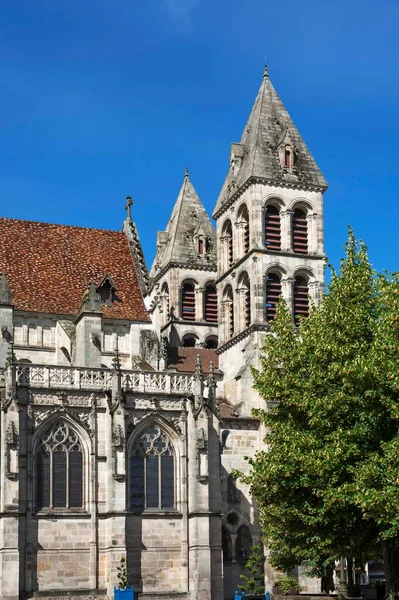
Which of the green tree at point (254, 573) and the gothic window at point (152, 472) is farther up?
the gothic window at point (152, 472)

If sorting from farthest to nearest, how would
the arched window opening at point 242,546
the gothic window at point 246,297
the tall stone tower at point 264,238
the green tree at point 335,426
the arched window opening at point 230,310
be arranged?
the arched window opening at point 230,310 → the gothic window at point 246,297 → the tall stone tower at point 264,238 → the arched window opening at point 242,546 → the green tree at point 335,426

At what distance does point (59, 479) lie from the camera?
3950cm

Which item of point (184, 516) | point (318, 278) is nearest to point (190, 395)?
point (184, 516)

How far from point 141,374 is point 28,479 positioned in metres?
6.20

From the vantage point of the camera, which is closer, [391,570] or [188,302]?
[391,570]

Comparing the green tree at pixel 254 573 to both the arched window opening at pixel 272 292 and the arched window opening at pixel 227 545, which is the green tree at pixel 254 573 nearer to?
the arched window opening at pixel 227 545

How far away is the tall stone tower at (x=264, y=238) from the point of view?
58.8 meters

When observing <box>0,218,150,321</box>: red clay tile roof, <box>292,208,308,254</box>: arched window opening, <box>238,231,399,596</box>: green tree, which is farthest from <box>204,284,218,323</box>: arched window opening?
<box>238,231,399,596</box>: green tree

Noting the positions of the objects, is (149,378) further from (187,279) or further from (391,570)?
(187,279)

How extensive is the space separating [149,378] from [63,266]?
522 inches

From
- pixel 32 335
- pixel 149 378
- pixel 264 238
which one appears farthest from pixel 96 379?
pixel 264 238

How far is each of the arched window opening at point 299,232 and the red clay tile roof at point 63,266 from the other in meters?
10.2

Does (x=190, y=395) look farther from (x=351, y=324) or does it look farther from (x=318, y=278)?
(x=318, y=278)

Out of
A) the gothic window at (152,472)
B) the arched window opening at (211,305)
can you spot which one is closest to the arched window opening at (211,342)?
the arched window opening at (211,305)
